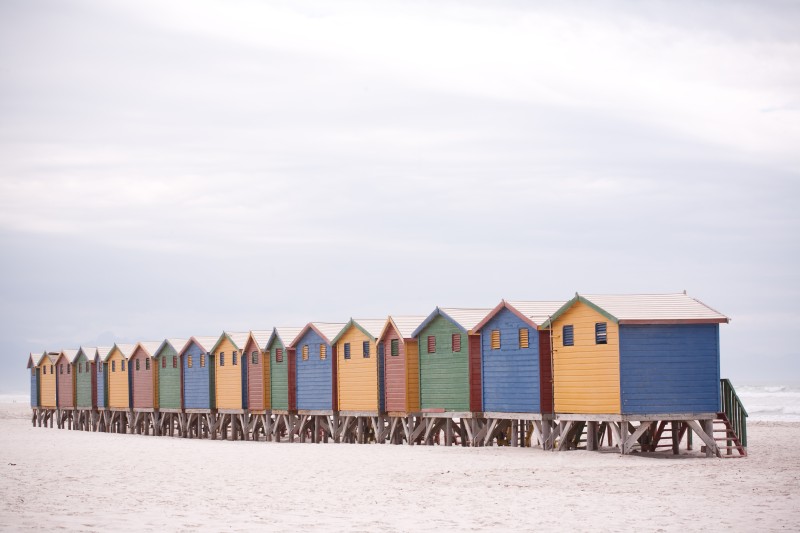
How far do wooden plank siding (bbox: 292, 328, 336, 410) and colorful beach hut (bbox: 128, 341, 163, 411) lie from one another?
626 inches

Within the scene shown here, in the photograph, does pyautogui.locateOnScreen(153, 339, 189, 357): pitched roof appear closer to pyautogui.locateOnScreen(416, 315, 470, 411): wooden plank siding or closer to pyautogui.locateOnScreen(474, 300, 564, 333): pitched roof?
pyautogui.locateOnScreen(416, 315, 470, 411): wooden plank siding

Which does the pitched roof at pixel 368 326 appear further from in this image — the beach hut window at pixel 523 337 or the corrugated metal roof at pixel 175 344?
the corrugated metal roof at pixel 175 344

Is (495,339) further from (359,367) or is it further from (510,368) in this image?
(359,367)

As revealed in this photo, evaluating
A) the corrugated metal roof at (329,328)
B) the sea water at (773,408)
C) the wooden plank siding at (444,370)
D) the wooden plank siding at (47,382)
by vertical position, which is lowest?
the sea water at (773,408)

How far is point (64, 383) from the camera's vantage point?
75.7 m

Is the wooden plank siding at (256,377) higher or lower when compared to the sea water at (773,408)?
higher

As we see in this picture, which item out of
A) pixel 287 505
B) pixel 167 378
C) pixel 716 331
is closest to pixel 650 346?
pixel 716 331

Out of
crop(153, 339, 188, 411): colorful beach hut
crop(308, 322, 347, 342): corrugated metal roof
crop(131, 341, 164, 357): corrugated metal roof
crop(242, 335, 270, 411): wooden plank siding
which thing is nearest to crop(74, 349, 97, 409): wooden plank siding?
crop(131, 341, 164, 357): corrugated metal roof

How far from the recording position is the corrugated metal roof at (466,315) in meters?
38.8

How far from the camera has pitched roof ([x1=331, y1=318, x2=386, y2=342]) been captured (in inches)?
1732

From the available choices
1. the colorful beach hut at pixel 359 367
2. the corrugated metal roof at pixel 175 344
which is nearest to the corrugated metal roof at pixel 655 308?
the colorful beach hut at pixel 359 367

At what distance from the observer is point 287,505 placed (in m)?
21.9

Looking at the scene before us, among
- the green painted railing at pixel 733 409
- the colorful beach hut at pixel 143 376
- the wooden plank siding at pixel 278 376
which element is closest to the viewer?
the green painted railing at pixel 733 409

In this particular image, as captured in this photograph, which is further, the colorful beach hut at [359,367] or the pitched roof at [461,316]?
the colorful beach hut at [359,367]
